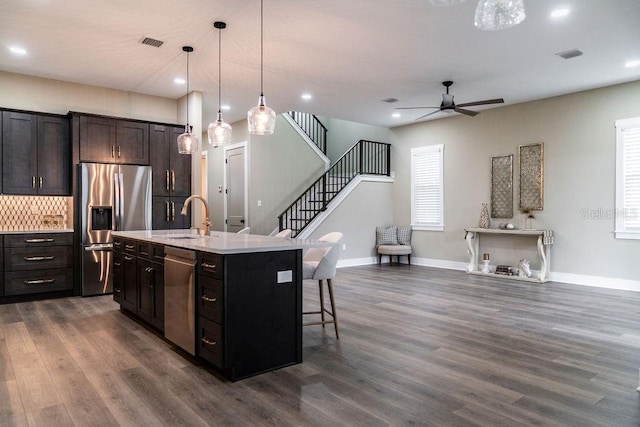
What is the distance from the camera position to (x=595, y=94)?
6570mm

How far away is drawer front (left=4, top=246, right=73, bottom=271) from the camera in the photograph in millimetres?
5336

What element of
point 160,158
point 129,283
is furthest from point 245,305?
point 160,158

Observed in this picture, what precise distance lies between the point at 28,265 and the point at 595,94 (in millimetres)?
8534

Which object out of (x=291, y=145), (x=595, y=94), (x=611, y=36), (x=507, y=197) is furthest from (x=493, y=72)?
(x=291, y=145)

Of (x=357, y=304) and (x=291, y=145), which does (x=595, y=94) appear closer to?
(x=357, y=304)

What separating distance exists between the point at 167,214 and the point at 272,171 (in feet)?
10.3

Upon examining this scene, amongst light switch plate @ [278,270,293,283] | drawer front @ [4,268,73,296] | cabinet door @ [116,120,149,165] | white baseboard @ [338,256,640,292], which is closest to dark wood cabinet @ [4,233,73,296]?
drawer front @ [4,268,73,296]

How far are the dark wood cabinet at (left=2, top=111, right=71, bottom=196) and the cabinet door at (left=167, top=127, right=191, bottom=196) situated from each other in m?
1.39

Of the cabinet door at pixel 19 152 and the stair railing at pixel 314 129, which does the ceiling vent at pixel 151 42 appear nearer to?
the cabinet door at pixel 19 152

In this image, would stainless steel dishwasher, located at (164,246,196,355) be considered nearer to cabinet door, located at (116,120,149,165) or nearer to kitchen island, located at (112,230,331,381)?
kitchen island, located at (112,230,331,381)

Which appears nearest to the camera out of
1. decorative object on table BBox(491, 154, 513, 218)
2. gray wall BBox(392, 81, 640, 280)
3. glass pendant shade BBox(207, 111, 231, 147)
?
glass pendant shade BBox(207, 111, 231, 147)

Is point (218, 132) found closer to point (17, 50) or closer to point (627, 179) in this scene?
point (17, 50)

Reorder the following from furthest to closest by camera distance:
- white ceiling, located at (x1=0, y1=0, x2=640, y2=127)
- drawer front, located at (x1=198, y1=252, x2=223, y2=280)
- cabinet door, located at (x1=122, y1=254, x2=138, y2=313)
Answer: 1. cabinet door, located at (x1=122, y1=254, x2=138, y2=313)
2. white ceiling, located at (x1=0, y1=0, x2=640, y2=127)
3. drawer front, located at (x1=198, y1=252, x2=223, y2=280)

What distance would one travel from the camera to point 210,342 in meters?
2.95
